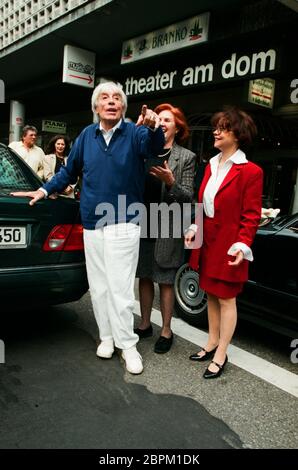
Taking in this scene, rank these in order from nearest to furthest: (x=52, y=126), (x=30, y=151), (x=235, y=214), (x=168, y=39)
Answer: (x=235, y=214) < (x=30, y=151) < (x=168, y=39) < (x=52, y=126)

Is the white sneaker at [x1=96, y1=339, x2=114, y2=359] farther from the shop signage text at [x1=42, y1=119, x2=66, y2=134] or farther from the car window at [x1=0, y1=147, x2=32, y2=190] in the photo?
the shop signage text at [x1=42, y1=119, x2=66, y2=134]

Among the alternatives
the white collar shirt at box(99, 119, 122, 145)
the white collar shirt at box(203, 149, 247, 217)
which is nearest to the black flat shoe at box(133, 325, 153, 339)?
the white collar shirt at box(203, 149, 247, 217)

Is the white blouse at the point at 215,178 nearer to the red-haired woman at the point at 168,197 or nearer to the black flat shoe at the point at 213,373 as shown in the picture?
the red-haired woman at the point at 168,197

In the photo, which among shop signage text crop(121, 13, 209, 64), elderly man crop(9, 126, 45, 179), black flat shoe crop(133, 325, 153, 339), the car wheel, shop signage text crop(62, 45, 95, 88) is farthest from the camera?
shop signage text crop(62, 45, 95, 88)

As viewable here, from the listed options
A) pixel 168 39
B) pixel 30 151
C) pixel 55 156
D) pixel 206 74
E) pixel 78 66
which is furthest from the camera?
pixel 78 66

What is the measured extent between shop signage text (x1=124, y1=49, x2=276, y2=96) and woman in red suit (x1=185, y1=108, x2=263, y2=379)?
4116 mm

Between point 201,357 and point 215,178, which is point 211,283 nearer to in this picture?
point 201,357

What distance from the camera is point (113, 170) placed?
2.55 metres

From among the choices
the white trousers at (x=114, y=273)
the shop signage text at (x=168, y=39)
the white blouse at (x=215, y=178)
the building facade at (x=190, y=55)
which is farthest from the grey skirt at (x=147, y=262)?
the shop signage text at (x=168, y=39)

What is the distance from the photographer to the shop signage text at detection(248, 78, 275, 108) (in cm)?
783

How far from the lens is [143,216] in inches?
110

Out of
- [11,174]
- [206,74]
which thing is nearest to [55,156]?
[206,74]

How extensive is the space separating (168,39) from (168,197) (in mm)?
5637
